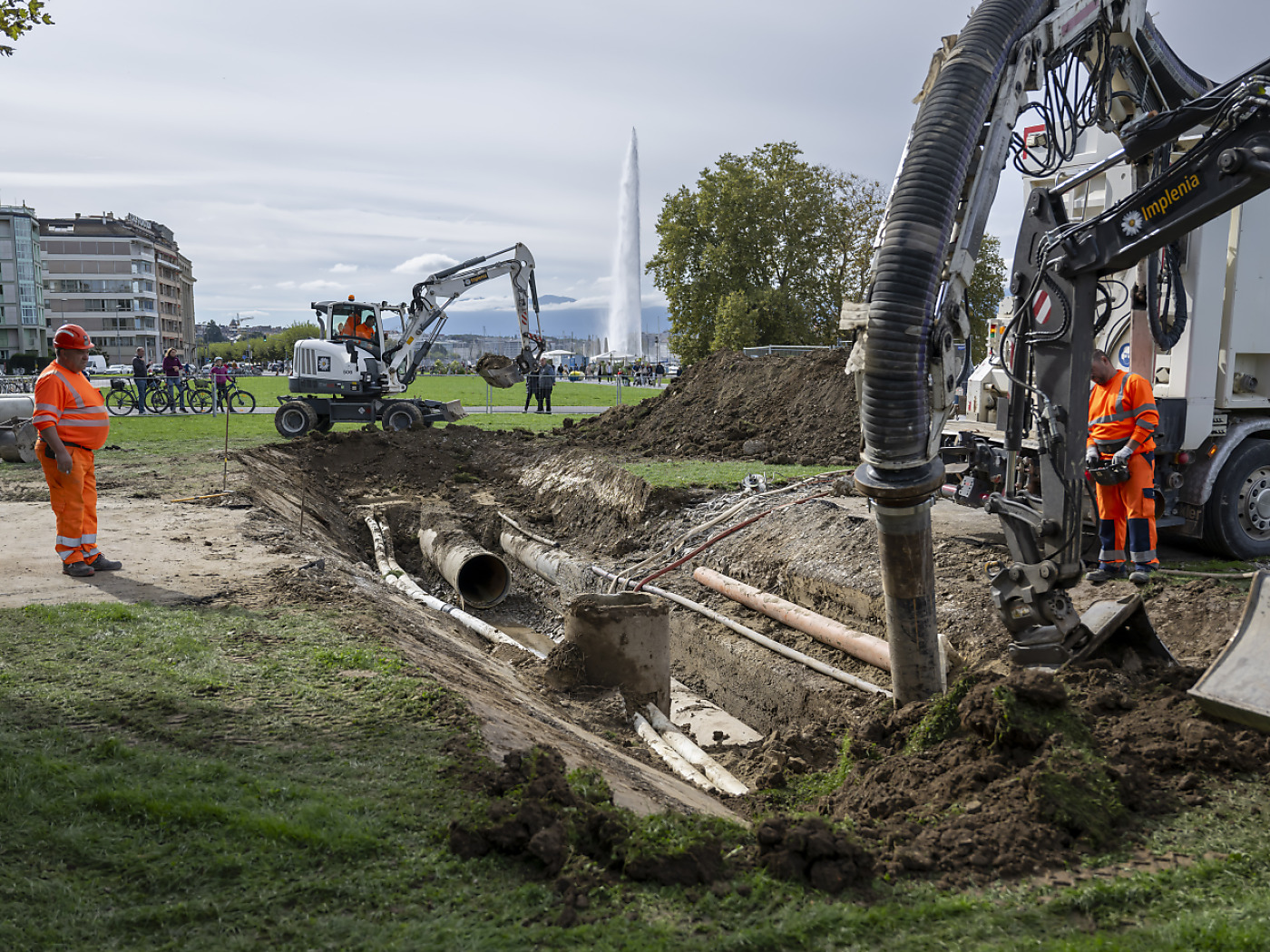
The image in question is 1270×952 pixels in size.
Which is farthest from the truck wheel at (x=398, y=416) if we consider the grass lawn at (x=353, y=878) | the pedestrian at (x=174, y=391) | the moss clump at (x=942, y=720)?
the moss clump at (x=942, y=720)

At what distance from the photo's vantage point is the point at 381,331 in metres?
21.2

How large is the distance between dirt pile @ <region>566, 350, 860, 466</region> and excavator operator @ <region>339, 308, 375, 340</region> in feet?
17.4

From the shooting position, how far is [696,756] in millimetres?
5879

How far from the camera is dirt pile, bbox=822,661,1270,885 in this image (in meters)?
3.43

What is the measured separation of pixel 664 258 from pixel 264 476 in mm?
24818

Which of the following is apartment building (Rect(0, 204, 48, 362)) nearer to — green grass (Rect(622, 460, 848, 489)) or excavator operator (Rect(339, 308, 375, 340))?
excavator operator (Rect(339, 308, 375, 340))

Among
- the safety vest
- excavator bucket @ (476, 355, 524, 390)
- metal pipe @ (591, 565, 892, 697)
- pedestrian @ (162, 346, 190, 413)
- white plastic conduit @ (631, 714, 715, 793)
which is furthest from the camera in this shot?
pedestrian @ (162, 346, 190, 413)

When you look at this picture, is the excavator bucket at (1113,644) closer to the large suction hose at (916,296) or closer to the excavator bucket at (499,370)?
the large suction hose at (916,296)

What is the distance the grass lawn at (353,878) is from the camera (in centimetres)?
274

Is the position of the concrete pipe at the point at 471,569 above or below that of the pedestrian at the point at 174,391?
below

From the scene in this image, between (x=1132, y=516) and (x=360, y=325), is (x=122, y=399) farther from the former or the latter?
(x=1132, y=516)

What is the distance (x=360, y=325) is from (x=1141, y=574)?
17978 mm

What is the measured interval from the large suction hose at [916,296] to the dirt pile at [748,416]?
35.0ft

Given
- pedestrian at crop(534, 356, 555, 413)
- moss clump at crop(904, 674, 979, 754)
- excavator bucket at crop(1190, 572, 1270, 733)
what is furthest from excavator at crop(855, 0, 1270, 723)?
pedestrian at crop(534, 356, 555, 413)
